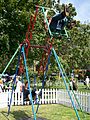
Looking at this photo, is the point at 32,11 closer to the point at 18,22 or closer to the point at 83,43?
the point at 18,22

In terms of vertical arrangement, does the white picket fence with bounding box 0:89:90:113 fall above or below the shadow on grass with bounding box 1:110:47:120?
above

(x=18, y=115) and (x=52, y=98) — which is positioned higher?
(x=52, y=98)

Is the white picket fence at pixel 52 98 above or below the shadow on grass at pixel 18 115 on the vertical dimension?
above

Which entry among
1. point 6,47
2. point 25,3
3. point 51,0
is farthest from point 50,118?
point 51,0

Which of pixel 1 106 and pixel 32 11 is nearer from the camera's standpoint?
pixel 1 106

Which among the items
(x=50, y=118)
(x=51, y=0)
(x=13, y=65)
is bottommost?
(x=50, y=118)

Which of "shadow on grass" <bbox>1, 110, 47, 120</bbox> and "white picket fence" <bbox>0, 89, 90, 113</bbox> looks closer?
"shadow on grass" <bbox>1, 110, 47, 120</bbox>

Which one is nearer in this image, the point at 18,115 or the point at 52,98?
the point at 18,115

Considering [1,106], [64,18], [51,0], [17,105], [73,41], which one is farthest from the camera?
[73,41]

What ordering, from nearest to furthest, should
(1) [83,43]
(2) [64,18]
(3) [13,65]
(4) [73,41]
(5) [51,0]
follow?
1. (2) [64,18]
2. (3) [13,65]
3. (5) [51,0]
4. (4) [73,41]
5. (1) [83,43]

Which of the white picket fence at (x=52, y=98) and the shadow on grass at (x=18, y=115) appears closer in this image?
the shadow on grass at (x=18, y=115)

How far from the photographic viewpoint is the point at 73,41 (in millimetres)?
35906

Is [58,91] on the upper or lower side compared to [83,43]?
lower

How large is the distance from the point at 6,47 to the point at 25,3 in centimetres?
362
